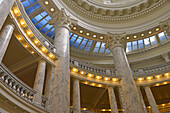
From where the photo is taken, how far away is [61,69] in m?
10.9

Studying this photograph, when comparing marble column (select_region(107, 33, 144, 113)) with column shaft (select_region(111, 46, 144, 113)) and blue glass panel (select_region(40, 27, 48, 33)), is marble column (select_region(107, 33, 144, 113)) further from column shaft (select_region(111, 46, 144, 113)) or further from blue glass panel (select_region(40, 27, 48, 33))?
blue glass panel (select_region(40, 27, 48, 33))

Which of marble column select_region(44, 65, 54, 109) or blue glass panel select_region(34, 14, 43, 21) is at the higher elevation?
blue glass panel select_region(34, 14, 43, 21)

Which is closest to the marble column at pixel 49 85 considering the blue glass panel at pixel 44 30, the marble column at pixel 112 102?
the marble column at pixel 112 102

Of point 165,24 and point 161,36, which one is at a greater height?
point 161,36

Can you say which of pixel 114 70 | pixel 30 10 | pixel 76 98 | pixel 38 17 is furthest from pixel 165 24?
pixel 30 10

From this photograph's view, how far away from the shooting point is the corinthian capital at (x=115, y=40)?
16994 millimetres

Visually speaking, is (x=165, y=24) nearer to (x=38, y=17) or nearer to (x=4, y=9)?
(x=38, y=17)

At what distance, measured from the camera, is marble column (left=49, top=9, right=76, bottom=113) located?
29.6 ft

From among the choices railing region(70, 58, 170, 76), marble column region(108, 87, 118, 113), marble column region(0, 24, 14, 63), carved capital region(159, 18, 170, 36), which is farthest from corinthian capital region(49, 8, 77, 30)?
carved capital region(159, 18, 170, 36)

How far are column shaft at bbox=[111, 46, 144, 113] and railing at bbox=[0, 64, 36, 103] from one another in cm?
688

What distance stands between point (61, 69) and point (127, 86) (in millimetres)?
5605

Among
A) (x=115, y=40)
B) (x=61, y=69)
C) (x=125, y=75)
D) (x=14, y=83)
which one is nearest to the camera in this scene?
(x=14, y=83)

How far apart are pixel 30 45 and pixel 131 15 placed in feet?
44.3

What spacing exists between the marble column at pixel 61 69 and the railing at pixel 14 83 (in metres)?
1.38
